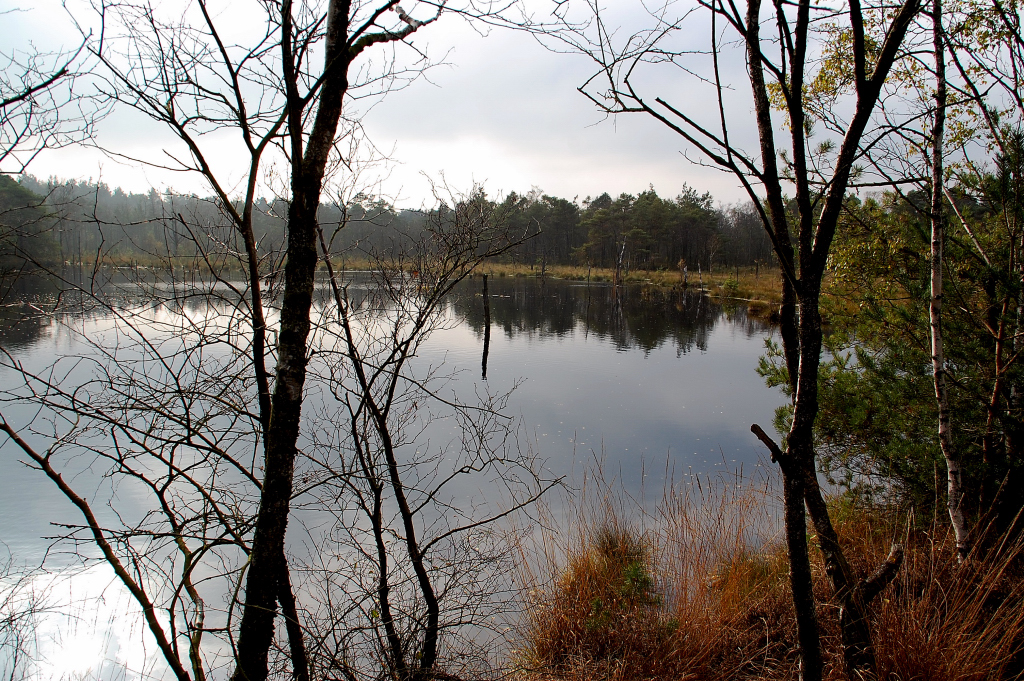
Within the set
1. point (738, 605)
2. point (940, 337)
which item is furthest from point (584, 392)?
point (940, 337)

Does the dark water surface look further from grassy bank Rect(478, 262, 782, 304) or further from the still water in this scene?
grassy bank Rect(478, 262, 782, 304)

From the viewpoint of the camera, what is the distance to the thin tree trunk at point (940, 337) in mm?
2854

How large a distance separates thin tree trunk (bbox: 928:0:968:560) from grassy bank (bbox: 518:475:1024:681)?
22cm

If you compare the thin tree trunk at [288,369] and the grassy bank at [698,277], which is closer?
the thin tree trunk at [288,369]

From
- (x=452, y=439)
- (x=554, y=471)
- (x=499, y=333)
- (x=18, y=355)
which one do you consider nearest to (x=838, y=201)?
(x=554, y=471)

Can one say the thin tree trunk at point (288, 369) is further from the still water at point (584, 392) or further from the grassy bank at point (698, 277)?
the grassy bank at point (698, 277)

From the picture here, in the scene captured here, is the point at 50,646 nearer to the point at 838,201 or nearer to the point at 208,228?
the point at 208,228

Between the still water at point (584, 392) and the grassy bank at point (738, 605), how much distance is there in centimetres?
89

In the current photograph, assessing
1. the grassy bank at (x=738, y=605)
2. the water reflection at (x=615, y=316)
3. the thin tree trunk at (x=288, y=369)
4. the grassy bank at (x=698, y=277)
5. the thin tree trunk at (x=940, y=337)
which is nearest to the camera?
the thin tree trunk at (x=288, y=369)

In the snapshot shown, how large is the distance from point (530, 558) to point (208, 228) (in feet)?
11.0

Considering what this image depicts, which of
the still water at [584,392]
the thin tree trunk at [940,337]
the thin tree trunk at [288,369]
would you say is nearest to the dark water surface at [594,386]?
the still water at [584,392]

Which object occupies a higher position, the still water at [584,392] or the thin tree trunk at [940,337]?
the thin tree trunk at [940,337]

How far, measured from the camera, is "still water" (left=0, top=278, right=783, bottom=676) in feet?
16.9

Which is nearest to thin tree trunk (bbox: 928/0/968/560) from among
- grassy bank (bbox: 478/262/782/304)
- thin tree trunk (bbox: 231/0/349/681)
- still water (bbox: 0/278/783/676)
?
still water (bbox: 0/278/783/676)
